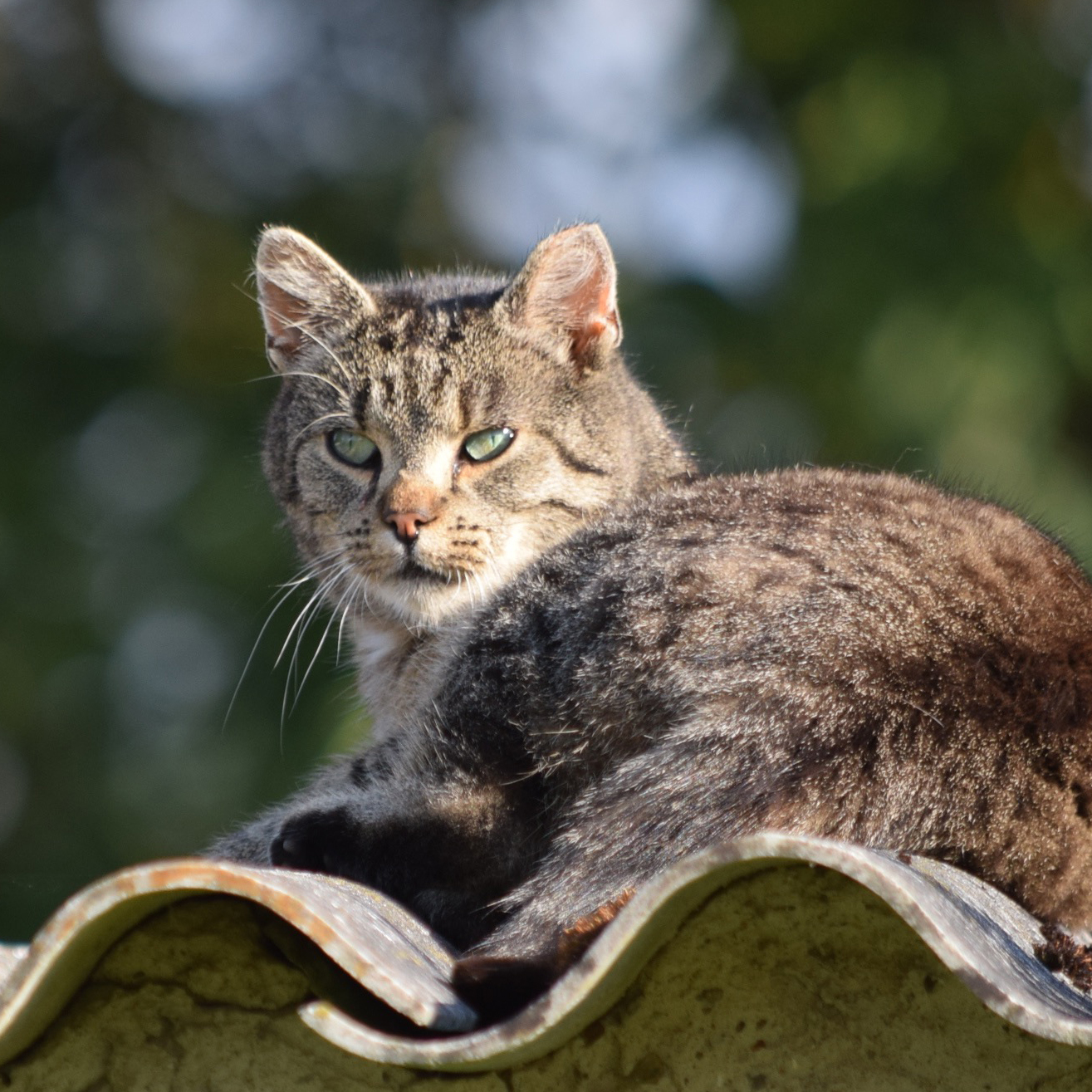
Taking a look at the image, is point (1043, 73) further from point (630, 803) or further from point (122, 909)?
point (122, 909)

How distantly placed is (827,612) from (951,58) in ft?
18.2

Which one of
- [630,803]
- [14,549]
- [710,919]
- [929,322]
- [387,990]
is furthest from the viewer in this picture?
[14,549]

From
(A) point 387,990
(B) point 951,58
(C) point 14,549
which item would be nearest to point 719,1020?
(A) point 387,990

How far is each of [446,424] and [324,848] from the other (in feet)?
3.88

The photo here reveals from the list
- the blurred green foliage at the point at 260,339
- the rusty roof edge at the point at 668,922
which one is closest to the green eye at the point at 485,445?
the rusty roof edge at the point at 668,922

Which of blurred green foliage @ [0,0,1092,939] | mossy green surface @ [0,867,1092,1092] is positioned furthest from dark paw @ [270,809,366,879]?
blurred green foliage @ [0,0,1092,939]

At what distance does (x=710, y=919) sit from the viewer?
1643 millimetres

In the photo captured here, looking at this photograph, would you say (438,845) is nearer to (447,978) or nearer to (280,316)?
(447,978)

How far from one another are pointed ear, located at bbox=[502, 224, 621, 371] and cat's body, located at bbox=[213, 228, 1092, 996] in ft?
1.82

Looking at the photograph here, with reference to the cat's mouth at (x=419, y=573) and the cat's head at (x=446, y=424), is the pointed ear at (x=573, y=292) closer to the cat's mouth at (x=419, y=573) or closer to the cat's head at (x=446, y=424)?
the cat's head at (x=446, y=424)

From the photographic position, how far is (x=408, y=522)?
3.01 metres

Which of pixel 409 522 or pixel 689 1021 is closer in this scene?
pixel 689 1021

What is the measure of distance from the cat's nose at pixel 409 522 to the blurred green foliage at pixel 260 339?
8.99ft

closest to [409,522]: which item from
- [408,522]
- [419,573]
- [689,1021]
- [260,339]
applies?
[408,522]
